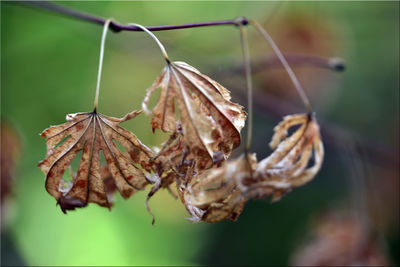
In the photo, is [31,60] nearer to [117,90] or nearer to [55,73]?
[55,73]

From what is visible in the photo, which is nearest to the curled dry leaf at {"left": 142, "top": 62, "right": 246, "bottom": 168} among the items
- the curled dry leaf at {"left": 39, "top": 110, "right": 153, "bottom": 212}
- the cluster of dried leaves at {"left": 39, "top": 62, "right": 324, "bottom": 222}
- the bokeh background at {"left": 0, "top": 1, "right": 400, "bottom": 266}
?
the cluster of dried leaves at {"left": 39, "top": 62, "right": 324, "bottom": 222}

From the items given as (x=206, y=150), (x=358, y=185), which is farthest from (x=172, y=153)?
(x=358, y=185)

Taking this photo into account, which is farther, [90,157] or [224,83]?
[224,83]

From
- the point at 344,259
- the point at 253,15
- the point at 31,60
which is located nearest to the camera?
the point at 344,259

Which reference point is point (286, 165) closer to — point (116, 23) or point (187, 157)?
point (187, 157)

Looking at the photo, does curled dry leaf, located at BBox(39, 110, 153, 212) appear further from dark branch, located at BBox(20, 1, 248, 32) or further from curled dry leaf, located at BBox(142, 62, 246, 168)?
dark branch, located at BBox(20, 1, 248, 32)

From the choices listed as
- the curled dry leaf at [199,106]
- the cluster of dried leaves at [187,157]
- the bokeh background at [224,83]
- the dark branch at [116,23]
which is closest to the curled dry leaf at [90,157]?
the cluster of dried leaves at [187,157]

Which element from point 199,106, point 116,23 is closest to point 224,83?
point 116,23

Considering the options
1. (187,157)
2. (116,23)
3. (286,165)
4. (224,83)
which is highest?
(116,23)
